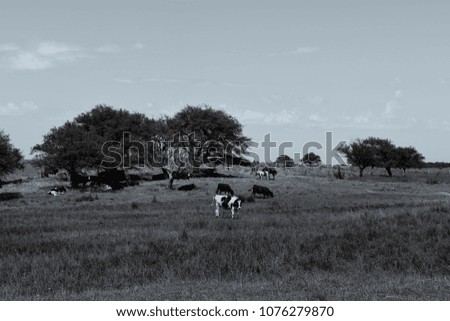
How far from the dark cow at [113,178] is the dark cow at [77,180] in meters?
1.68

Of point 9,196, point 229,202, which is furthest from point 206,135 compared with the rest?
point 229,202

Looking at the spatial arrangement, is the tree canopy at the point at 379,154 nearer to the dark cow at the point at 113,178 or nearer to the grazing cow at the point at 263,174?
the grazing cow at the point at 263,174

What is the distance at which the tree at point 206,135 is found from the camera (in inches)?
3091

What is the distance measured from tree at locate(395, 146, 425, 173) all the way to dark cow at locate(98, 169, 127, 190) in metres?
58.8

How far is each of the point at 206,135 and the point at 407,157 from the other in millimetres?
46070

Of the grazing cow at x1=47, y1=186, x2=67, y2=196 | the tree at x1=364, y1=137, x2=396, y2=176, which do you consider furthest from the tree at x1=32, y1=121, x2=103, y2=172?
the tree at x1=364, y1=137, x2=396, y2=176

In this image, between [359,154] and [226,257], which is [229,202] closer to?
[226,257]

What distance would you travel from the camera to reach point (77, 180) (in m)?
57.8

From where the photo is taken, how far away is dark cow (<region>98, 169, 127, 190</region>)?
56.4 metres

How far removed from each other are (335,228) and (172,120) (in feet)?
204

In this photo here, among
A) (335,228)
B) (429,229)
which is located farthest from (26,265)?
(429,229)

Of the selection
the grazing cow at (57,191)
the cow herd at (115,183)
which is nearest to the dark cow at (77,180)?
the cow herd at (115,183)

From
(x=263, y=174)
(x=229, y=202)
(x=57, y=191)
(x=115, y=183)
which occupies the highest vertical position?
(x=263, y=174)

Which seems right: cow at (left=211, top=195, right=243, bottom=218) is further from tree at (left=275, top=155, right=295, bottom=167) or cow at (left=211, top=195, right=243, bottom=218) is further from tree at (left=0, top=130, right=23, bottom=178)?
tree at (left=275, top=155, right=295, bottom=167)
